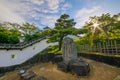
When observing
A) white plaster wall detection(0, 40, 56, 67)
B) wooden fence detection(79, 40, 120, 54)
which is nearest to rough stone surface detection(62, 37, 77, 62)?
wooden fence detection(79, 40, 120, 54)

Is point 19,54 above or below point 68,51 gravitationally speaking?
below

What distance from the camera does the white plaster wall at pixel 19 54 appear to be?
67.0 ft

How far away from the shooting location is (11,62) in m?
21.5

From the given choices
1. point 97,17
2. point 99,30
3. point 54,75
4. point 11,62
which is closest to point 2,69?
point 11,62

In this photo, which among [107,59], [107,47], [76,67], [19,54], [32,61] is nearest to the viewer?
[76,67]

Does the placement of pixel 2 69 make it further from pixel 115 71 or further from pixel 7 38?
pixel 115 71

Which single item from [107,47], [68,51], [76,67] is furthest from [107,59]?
[68,51]

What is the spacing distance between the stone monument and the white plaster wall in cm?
1138

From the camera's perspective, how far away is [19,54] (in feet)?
76.2

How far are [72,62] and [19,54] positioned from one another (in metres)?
13.8

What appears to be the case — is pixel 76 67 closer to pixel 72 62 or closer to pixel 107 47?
pixel 72 62

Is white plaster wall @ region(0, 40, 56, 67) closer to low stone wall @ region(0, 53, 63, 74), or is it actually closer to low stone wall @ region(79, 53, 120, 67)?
low stone wall @ region(0, 53, 63, 74)

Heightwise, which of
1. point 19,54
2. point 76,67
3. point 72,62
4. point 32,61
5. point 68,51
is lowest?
point 32,61

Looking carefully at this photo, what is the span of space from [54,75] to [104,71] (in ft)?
15.4
